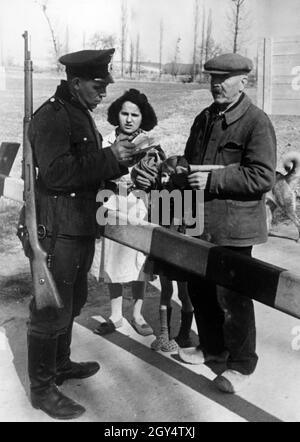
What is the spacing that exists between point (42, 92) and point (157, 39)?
348cm

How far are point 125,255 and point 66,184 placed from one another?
Result: 46.2 inches

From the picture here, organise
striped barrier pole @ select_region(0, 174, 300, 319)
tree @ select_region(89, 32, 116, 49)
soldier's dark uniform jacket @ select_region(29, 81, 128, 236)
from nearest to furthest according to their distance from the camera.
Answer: striped barrier pole @ select_region(0, 174, 300, 319) → soldier's dark uniform jacket @ select_region(29, 81, 128, 236) → tree @ select_region(89, 32, 116, 49)

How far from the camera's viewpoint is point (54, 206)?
89.0 inches

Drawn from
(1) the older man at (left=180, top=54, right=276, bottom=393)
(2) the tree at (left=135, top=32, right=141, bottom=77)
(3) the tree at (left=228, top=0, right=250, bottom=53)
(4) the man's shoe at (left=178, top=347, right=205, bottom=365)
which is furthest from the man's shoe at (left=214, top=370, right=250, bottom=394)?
(2) the tree at (left=135, top=32, right=141, bottom=77)

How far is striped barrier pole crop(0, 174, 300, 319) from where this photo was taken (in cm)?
187

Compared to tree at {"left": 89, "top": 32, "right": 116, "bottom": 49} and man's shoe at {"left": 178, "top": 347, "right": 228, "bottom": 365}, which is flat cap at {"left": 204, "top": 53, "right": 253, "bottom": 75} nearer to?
tree at {"left": 89, "top": 32, "right": 116, "bottom": 49}

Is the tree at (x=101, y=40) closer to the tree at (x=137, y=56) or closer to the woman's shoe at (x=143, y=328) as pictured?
the tree at (x=137, y=56)

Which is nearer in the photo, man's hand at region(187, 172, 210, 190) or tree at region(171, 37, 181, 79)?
man's hand at region(187, 172, 210, 190)

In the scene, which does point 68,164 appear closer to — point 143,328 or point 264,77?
point 143,328

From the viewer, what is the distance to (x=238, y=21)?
385cm

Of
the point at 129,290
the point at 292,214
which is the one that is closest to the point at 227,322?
the point at 129,290

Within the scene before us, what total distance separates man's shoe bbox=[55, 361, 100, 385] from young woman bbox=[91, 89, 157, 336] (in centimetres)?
45

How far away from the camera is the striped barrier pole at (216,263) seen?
6.12 feet

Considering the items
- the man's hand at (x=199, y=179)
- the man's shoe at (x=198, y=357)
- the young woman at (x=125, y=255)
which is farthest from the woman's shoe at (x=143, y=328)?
the man's hand at (x=199, y=179)
